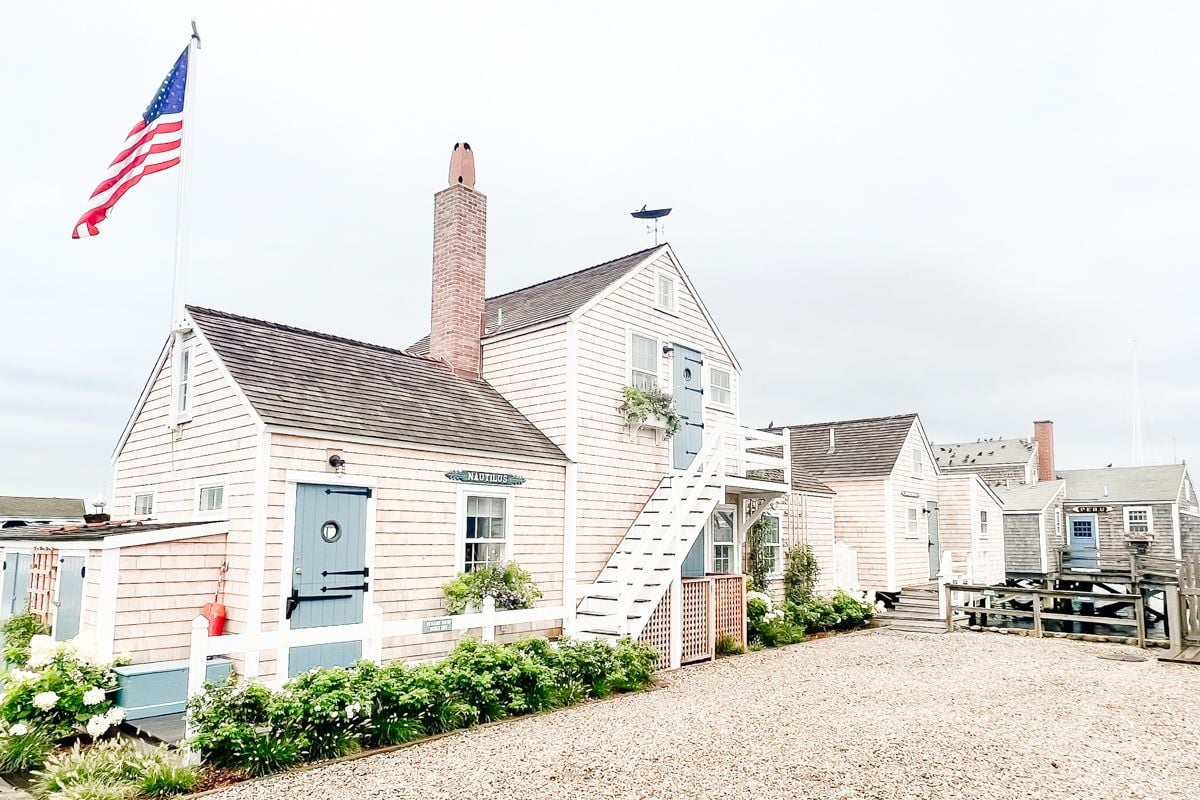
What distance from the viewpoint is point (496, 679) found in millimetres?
9383

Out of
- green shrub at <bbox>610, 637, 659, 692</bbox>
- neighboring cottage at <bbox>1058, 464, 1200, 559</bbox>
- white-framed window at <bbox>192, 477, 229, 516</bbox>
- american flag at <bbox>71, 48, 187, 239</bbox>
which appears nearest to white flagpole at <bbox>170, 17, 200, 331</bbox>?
american flag at <bbox>71, 48, 187, 239</bbox>

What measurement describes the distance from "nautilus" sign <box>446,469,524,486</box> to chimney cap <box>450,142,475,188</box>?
611 cm

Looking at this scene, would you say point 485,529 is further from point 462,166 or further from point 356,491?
point 462,166

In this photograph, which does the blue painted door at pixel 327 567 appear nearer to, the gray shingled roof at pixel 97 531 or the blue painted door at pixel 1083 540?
the gray shingled roof at pixel 97 531

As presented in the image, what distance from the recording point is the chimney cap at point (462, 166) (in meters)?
15.2

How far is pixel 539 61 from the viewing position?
44.4ft

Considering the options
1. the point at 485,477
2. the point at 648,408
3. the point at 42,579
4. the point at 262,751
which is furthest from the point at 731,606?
the point at 42,579

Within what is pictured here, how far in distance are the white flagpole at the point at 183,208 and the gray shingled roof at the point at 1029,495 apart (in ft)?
117

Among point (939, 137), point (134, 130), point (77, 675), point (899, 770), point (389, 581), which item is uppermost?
point (939, 137)

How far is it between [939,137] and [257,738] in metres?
15.7

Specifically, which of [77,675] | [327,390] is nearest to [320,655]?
[77,675]

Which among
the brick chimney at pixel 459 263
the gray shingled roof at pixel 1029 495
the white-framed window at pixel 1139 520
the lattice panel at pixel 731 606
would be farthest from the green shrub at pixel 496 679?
the white-framed window at pixel 1139 520

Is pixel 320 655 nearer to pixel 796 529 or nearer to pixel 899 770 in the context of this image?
pixel 899 770

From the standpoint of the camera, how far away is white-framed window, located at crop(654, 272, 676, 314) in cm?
1633
